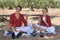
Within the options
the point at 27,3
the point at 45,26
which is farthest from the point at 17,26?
the point at 27,3

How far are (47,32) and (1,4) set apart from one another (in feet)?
12.0

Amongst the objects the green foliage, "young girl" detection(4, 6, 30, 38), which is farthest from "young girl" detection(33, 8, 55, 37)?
the green foliage

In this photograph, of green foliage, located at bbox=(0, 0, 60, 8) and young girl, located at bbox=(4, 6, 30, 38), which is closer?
young girl, located at bbox=(4, 6, 30, 38)

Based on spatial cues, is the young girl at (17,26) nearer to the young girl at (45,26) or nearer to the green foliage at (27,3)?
the young girl at (45,26)

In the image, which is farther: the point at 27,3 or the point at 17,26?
the point at 27,3

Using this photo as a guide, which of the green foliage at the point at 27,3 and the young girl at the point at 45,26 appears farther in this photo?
the green foliage at the point at 27,3

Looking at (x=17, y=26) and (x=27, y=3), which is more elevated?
(x=17, y=26)

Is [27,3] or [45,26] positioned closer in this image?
[45,26]

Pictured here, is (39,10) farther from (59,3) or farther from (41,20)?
(41,20)

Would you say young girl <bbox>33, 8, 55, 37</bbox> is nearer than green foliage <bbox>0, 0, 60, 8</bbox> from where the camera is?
Yes

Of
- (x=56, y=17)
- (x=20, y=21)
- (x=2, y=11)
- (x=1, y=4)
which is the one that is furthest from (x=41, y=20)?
(x=2, y=11)

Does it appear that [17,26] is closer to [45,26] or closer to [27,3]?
[45,26]

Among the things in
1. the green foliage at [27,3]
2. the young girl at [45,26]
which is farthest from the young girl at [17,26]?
the green foliage at [27,3]

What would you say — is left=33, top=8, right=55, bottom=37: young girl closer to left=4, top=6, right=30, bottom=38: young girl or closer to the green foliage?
left=4, top=6, right=30, bottom=38: young girl
